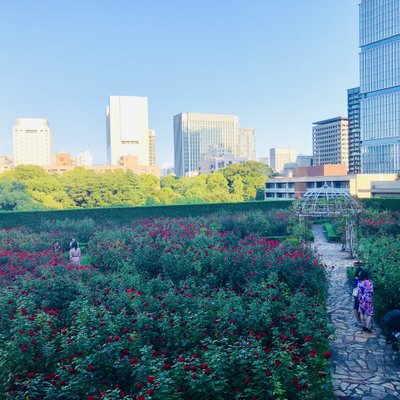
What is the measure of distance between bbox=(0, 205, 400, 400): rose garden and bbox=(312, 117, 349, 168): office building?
5379 inches

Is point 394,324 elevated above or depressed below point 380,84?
below

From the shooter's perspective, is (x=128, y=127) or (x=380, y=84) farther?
(x=128, y=127)

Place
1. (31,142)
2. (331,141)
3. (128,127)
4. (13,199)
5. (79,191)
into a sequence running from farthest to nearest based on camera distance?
(128,127) < (31,142) < (331,141) < (79,191) < (13,199)

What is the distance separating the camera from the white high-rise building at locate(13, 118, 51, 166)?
161875mm

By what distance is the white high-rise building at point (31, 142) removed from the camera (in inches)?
6373

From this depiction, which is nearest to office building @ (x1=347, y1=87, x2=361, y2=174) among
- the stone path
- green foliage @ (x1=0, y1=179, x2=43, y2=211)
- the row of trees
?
the row of trees

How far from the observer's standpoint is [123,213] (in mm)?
27984

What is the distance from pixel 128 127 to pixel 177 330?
17686cm

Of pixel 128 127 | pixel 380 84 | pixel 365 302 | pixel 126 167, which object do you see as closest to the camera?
pixel 365 302

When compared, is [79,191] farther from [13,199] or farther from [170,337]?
[170,337]

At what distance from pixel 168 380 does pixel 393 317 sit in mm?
4479

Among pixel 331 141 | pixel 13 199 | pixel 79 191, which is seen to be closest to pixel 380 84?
pixel 331 141

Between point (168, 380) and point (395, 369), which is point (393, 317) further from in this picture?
point (168, 380)

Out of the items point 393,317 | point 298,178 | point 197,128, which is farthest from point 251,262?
point 197,128
